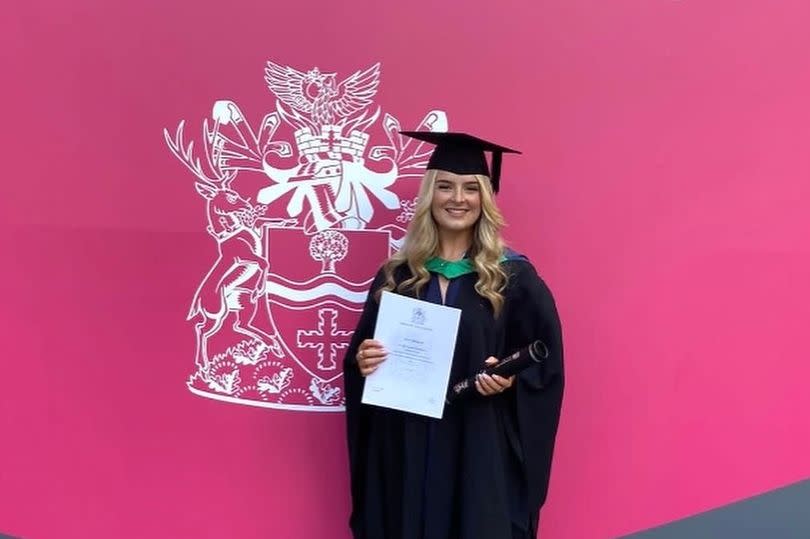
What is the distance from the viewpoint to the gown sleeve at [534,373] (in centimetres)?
214

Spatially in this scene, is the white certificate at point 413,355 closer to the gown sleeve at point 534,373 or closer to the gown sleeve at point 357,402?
the gown sleeve at point 357,402

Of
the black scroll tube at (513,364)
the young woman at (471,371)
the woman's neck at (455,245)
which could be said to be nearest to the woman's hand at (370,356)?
the young woman at (471,371)

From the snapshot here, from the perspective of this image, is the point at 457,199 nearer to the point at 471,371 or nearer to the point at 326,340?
the point at 471,371

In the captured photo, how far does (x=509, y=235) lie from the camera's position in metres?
2.48

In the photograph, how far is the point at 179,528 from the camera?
270cm

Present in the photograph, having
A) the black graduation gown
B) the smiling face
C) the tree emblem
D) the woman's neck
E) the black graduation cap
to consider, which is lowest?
the black graduation gown

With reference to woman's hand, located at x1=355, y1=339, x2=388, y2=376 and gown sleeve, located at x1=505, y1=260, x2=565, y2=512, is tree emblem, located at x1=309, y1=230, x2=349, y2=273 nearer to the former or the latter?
woman's hand, located at x1=355, y1=339, x2=388, y2=376

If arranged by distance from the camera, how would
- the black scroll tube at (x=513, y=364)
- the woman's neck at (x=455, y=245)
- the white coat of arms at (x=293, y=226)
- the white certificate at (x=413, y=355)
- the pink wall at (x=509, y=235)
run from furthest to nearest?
the white coat of arms at (x=293, y=226) → the pink wall at (x=509, y=235) → the woman's neck at (x=455, y=245) → the white certificate at (x=413, y=355) → the black scroll tube at (x=513, y=364)

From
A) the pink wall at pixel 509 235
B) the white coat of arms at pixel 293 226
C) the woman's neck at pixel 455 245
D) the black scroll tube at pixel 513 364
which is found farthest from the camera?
the white coat of arms at pixel 293 226

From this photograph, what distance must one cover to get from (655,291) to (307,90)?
4.62 ft

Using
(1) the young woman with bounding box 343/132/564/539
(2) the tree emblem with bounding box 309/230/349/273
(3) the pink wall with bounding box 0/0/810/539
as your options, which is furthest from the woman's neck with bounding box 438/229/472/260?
(2) the tree emblem with bounding box 309/230/349/273

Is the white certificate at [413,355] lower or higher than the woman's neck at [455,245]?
lower

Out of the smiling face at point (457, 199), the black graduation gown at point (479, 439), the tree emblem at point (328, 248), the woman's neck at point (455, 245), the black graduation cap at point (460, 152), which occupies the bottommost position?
the black graduation gown at point (479, 439)

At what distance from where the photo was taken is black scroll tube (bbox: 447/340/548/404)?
193 cm
